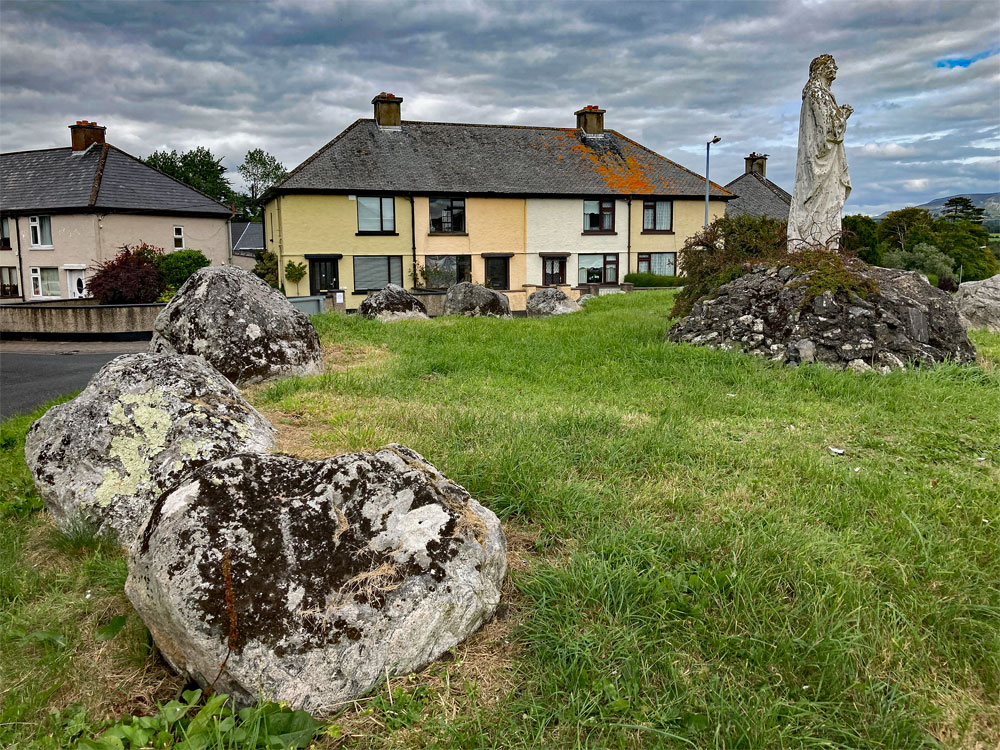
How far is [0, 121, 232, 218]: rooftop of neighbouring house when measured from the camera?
34.4 meters

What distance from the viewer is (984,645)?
3311mm

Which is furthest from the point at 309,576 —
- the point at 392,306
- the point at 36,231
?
the point at 36,231

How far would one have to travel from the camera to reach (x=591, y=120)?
40.3 m

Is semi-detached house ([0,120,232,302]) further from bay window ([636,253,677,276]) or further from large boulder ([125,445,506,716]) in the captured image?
large boulder ([125,445,506,716])

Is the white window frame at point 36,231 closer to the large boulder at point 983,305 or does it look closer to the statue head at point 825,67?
the statue head at point 825,67

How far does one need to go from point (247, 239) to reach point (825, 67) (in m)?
51.5

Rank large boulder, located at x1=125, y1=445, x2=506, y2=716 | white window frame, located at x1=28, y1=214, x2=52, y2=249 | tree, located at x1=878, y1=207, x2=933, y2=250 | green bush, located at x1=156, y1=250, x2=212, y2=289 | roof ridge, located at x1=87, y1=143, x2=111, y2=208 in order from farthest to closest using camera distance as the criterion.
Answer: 1. tree, located at x1=878, y1=207, x2=933, y2=250
2. white window frame, located at x1=28, y1=214, x2=52, y2=249
3. roof ridge, located at x1=87, y1=143, x2=111, y2=208
4. green bush, located at x1=156, y1=250, x2=212, y2=289
5. large boulder, located at x1=125, y1=445, x2=506, y2=716

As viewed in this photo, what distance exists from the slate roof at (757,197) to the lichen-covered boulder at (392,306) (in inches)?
1327

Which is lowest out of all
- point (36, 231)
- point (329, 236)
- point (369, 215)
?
point (329, 236)

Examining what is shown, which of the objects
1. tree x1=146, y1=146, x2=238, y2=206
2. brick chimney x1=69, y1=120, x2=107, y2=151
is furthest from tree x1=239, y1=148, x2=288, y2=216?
brick chimney x1=69, y1=120, x2=107, y2=151

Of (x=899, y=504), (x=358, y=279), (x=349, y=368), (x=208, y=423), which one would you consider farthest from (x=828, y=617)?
(x=358, y=279)

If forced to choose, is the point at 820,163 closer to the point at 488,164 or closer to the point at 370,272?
the point at 370,272

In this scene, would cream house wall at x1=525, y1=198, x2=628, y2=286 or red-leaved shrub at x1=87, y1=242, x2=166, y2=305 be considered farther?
cream house wall at x1=525, y1=198, x2=628, y2=286

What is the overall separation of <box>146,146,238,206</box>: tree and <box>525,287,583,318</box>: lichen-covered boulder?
232 feet
